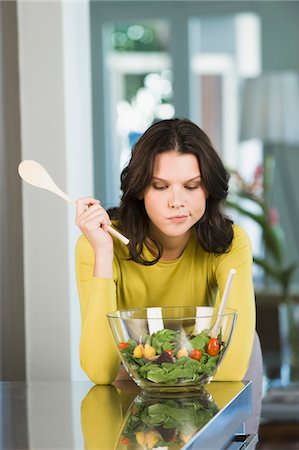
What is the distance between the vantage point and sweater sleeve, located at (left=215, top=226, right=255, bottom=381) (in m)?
2.07

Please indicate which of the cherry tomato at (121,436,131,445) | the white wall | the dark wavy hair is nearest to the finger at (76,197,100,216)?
the dark wavy hair

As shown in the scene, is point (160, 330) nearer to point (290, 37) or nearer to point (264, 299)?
point (264, 299)

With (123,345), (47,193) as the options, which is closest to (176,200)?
(123,345)

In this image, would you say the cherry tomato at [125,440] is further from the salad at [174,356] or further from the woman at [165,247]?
the woman at [165,247]

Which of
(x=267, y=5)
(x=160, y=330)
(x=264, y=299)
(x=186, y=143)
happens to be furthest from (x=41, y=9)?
(x=267, y=5)

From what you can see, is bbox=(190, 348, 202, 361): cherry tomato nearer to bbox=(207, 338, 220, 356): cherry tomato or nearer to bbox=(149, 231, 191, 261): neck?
bbox=(207, 338, 220, 356): cherry tomato

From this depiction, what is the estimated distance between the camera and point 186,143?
2.16 m

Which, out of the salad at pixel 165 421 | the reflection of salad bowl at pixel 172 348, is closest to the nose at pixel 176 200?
the reflection of salad bowl at pixel 172 348

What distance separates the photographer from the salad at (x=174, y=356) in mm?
1746

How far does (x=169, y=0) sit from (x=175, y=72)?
Answer: 1.72ft

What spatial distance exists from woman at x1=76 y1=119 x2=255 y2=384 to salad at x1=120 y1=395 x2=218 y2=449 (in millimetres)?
306

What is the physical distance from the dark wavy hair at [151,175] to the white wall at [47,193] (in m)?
0.87

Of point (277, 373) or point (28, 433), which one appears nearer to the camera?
point (28, 433)

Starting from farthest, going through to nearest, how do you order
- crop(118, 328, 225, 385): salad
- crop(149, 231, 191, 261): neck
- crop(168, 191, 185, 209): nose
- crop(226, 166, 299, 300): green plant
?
crop(226, 166, 299, 300): green plant, crop(149, 231, 191, 261): neck, crop(168, 191, 185, 209): nose, crop(118, 328, 225, 385): salad
